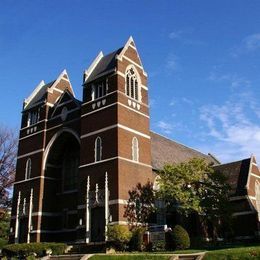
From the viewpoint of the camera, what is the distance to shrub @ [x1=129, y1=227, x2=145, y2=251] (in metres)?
30.9

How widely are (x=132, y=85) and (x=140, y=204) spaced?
1175 cm

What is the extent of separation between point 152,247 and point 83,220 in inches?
301

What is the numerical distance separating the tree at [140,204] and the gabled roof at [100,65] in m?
11.6

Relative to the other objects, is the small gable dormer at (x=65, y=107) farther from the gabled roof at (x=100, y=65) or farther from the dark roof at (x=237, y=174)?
the dark roof at (x=237, y=174)

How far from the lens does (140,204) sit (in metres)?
35.6

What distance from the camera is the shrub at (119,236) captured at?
31234 millimetres

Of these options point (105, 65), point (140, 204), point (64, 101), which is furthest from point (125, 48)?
point (140, 204)

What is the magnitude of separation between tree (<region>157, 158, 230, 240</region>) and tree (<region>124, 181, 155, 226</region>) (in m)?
1.83

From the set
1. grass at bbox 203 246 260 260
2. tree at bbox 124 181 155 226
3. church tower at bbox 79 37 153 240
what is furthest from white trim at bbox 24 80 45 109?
grass at bbox 203 246 260 260


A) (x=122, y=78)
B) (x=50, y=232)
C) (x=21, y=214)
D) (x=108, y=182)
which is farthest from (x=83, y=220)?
(x=122, y=78)

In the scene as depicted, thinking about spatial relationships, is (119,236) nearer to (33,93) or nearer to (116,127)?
(116,127)

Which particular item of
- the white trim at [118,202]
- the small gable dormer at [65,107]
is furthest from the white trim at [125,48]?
the white trim at [118,202]

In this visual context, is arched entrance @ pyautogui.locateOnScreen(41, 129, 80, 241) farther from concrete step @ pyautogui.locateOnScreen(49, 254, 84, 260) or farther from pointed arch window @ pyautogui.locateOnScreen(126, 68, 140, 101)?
concrete step @ pyautogui.locateOnScreen(49, 254, 84, 260)

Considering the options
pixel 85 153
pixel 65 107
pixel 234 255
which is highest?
pixel 65 107
